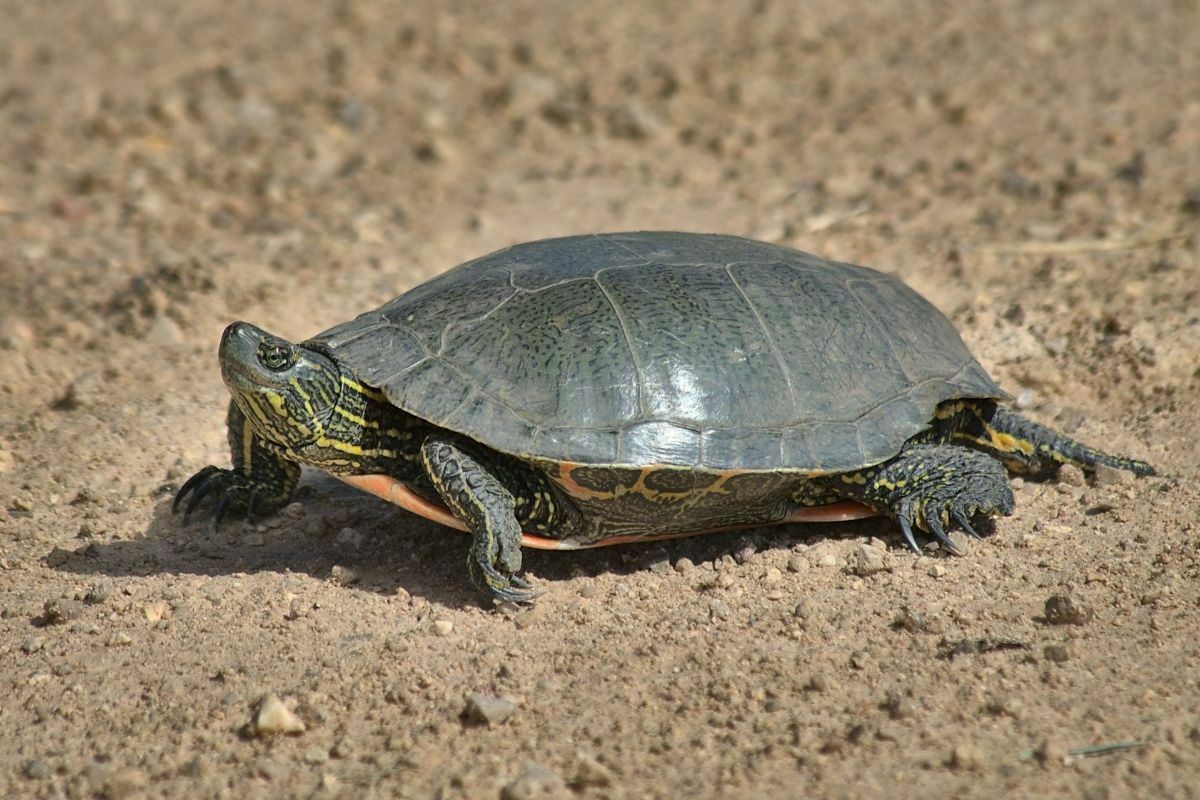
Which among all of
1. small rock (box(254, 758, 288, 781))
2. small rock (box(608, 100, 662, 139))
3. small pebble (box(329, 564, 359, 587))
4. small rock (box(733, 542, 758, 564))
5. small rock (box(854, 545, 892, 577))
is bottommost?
small pebble (box(329, 564, 359, 587))

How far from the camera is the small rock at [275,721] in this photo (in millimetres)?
3809

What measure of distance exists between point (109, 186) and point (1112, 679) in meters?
7.84

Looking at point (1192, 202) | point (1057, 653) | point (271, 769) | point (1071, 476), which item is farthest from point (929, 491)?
point (1192, 202)

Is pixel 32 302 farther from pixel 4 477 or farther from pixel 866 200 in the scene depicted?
pixel 866 200

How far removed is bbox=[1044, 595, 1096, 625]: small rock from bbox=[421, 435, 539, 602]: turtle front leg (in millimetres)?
1922

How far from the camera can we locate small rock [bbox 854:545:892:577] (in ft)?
15.2

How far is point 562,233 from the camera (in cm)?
801

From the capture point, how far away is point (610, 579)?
4.76 metres

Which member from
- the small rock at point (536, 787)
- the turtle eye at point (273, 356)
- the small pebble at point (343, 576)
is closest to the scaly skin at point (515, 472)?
the turtle eye at point (273, 356)

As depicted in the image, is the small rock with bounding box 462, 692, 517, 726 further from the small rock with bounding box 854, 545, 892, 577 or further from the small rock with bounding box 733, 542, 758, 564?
the small rock with bounding box 854, 545, 892, 577

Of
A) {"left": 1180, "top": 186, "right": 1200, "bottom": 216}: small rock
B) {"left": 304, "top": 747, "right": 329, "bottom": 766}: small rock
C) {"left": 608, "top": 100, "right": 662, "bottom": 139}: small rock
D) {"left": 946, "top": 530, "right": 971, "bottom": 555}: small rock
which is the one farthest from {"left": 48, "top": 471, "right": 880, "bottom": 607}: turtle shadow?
{"left": 608, "top": 100, "right": 662, "bottom": 139}: small rock

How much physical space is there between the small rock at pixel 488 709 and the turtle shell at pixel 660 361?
935 millimetres

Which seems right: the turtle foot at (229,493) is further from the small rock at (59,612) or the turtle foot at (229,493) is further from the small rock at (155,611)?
the small rock at (59,612)

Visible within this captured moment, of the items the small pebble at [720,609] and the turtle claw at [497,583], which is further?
the turtle claw at [497,583]
